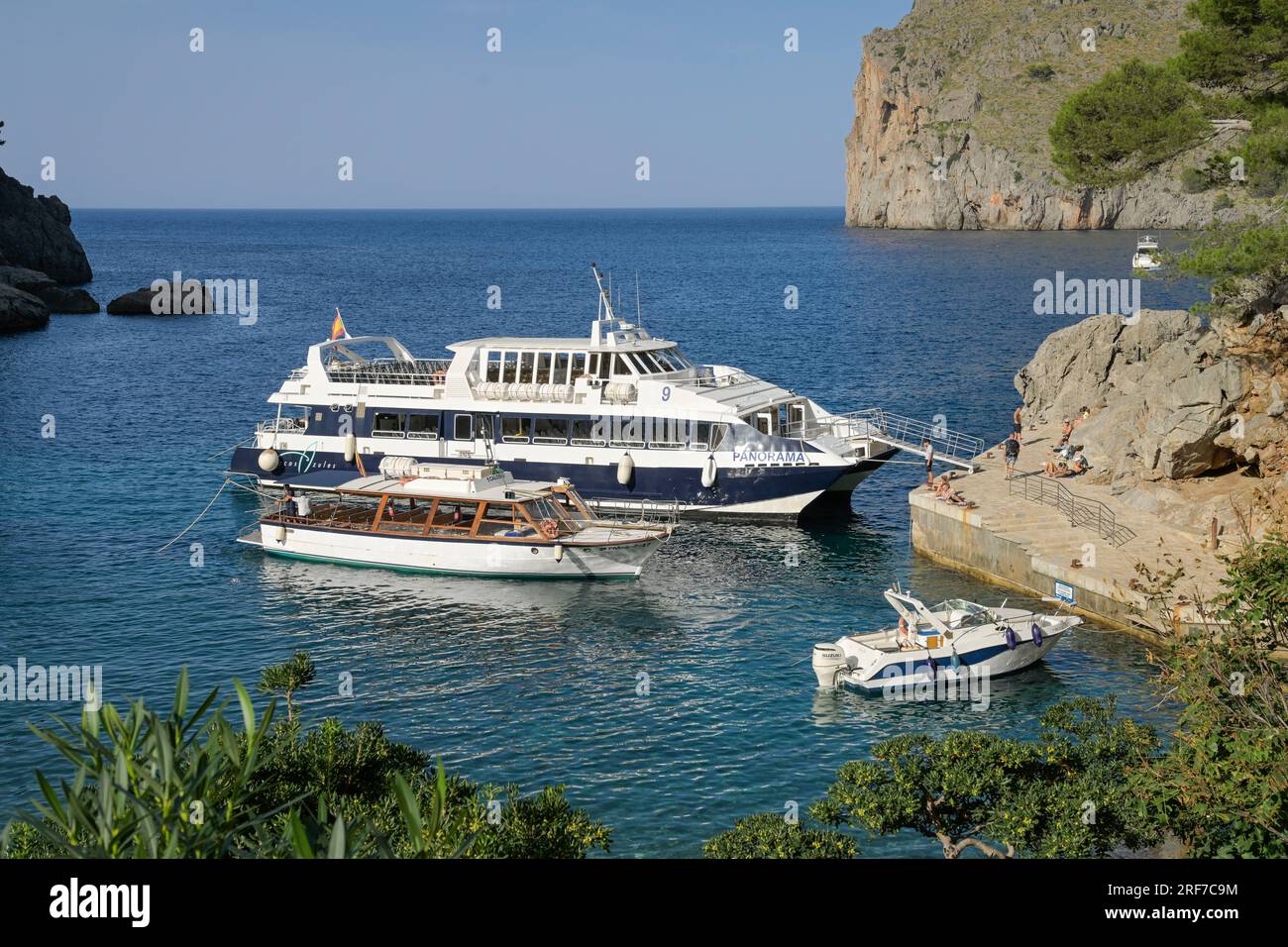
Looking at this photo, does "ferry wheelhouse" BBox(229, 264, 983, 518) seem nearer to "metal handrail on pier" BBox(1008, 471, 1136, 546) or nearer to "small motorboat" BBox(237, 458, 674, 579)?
"small motorboat" BBox(237, 458, 674, 579)

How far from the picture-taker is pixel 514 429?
1767 inches

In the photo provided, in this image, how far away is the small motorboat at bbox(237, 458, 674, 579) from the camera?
35875 millimetres

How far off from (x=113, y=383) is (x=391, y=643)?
1923 inches

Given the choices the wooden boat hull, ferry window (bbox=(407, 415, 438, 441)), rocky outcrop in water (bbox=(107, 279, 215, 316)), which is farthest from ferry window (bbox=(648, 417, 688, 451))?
rocky outcrop in water (bbox=(107, 279, 215, 316))

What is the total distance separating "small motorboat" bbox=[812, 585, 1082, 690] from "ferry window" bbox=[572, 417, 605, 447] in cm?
1747

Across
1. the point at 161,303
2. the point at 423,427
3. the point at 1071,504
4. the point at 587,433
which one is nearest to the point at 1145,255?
the point at 587,433

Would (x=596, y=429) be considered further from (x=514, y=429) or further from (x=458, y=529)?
(x=458, y=529)

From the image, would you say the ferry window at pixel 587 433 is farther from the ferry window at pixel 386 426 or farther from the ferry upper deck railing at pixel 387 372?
the ferry window at pixel 386 426

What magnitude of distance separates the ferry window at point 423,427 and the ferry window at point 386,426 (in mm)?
466

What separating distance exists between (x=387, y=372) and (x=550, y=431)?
25.5 ft

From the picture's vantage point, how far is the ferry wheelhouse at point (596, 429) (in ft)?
138
